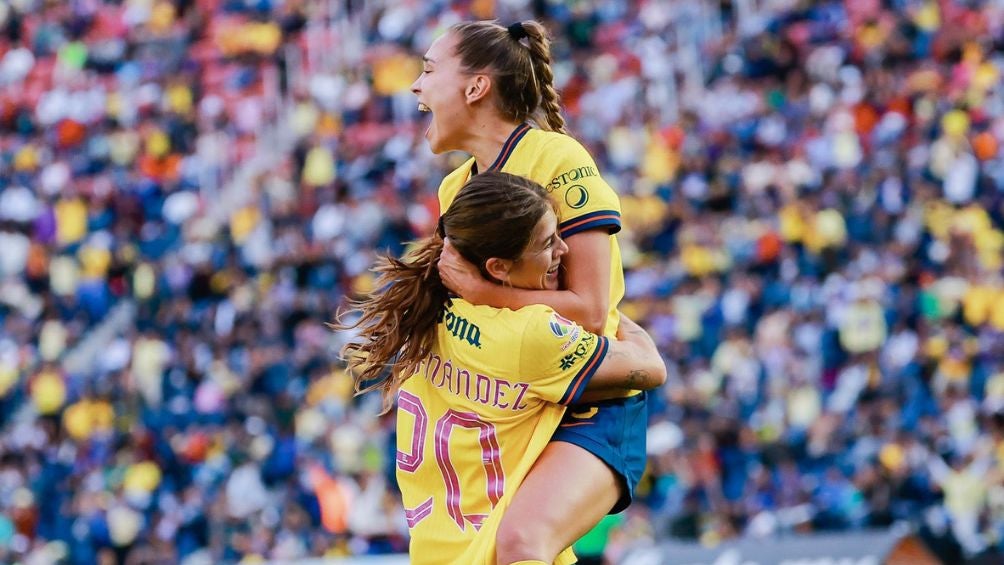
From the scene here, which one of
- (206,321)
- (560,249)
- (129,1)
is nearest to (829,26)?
(206,321)

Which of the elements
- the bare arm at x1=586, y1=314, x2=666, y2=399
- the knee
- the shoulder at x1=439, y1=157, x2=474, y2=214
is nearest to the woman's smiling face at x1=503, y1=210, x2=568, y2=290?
the bare arm at x1=586, y1=314, x2=666, y2=399

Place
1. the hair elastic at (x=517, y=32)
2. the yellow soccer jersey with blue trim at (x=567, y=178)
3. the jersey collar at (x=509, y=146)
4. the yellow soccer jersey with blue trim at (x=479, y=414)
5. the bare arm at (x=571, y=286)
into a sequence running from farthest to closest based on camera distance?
the hair elastic at (x=517, y=32) < the jersey collar at (x=509, y=146) < the yellow soccer jersey with blue trim at (x=567, y=178) < the bare arm at (x=571, y=286) < the yellow soccer jersey with blue trim at (x=479, y=414)

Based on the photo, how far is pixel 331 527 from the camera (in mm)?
14609

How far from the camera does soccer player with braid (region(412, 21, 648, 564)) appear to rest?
449 centimetres

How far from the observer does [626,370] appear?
15.1 ft

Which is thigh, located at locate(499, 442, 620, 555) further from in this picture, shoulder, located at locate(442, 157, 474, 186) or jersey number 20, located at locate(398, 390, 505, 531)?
shoulder, located at locate(442, 157, 474, 186)

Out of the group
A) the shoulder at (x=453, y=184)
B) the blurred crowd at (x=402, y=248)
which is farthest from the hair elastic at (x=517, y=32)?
the blurred crowd at (x=402, y=248)

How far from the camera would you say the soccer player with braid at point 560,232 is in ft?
14.7

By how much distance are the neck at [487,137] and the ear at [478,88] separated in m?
0.07

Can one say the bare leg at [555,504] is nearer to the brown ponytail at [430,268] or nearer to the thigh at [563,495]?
the thigh at [563,495]

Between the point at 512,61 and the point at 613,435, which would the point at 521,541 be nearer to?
the point at 613,435

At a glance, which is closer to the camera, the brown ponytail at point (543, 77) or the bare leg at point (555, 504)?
the bare leg at point (555, 504)

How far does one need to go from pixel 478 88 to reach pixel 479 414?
95 cm

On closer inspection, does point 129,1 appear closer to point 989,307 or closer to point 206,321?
point 206,321
